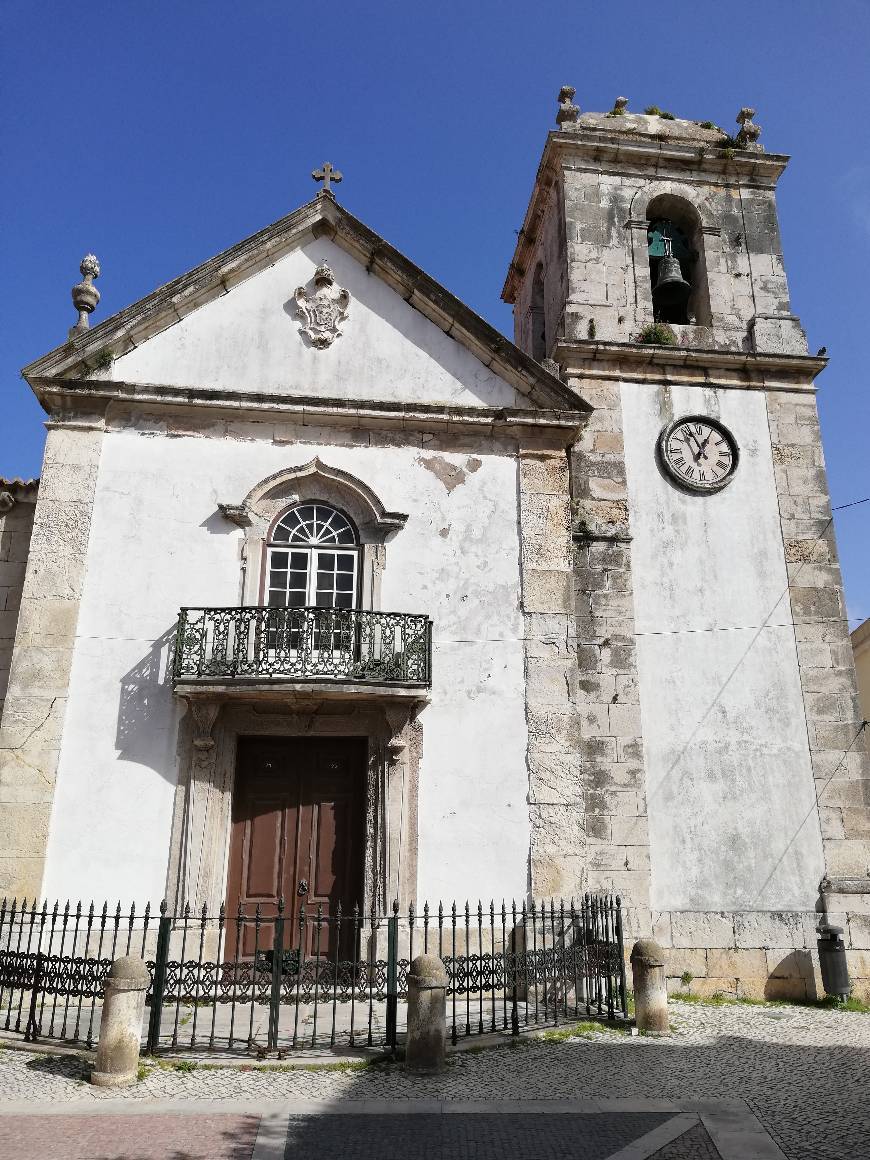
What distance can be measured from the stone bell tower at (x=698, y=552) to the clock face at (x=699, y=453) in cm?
3

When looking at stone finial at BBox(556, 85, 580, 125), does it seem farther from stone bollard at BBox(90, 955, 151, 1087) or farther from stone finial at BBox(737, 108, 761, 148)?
stone bollard at BBox(90, 955, 151, 1087)

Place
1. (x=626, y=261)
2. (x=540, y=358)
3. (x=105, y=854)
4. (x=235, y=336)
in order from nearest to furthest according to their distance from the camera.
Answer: (x=105, y=854), (x=235, y=336), (x=626, y=261), (x=540, y=358)

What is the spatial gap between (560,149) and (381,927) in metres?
11.0

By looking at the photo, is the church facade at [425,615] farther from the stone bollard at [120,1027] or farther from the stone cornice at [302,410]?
the stone bollard at [120,1027]

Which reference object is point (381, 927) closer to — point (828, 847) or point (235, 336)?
point (828, 847)

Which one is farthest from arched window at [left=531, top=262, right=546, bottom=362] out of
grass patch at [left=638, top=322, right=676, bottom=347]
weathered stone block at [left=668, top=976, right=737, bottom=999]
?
weathered stone block at [left=668, top=976, right=737, bottom=999]

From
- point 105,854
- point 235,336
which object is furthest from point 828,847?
point 235,336

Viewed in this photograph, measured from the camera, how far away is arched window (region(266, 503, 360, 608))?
10.0 meters

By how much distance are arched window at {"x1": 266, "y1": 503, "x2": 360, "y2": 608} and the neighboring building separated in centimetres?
1276

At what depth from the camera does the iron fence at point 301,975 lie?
680 cm

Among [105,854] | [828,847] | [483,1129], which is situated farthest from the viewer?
[828,847]

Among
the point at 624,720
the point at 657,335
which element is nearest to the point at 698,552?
the point at 624,720

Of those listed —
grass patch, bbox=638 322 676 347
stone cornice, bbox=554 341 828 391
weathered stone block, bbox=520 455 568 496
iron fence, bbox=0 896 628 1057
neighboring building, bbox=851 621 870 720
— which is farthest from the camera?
neighboring building, bbox=851 621 870 720

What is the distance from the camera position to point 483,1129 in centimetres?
523
